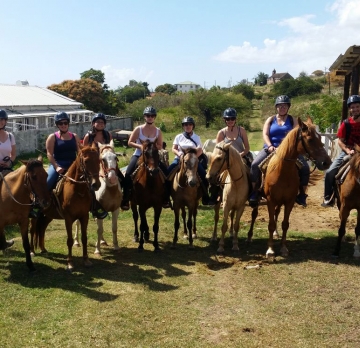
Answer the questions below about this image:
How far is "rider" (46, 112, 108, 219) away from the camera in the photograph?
7414 mm

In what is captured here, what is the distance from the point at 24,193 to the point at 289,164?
15.7ft

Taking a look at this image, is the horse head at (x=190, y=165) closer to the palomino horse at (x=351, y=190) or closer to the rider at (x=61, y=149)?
the rider at (x=61, y=149)

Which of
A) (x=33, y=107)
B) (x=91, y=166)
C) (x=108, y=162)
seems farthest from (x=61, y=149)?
(x=33, y=107)

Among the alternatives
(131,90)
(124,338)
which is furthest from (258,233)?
(131,90)

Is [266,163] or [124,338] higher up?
[266,163]

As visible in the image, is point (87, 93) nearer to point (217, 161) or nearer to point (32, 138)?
point (32, 138)

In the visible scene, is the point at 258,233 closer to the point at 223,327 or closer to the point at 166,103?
the point at 223,327

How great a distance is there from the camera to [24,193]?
22.2 feet

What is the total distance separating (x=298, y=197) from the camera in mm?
7852

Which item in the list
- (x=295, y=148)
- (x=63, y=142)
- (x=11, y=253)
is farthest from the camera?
(x=11, y=253)

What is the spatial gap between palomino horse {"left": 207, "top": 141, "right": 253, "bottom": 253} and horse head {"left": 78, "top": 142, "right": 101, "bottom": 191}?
2.06 m

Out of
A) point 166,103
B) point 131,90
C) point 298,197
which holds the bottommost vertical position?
point 298,197

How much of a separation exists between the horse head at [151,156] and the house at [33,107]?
2367 centimetres

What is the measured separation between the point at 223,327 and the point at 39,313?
8.40ft
